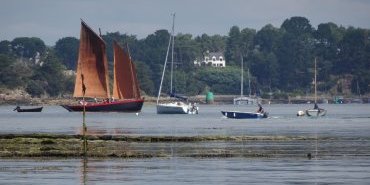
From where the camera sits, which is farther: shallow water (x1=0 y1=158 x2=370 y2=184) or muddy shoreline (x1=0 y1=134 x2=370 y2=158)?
muddy shoreline (x1=0 y1=134 x2=370 y2=158)

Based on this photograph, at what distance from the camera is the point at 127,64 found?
18562 cm

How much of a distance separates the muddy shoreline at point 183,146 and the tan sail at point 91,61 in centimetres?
8375

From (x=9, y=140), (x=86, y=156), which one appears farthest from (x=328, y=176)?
(x=9, y=140)

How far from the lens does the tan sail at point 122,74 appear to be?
185 metres

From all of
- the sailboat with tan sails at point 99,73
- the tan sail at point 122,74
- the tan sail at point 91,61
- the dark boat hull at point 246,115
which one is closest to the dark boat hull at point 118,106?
the sailboat with tan sails at point 99,73

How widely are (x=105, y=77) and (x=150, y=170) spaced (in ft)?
388

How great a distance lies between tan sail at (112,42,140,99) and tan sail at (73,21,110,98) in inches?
173

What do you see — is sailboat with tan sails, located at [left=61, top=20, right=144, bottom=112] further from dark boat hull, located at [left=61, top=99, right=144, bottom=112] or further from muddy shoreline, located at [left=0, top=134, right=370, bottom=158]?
muddy shoreline, located at [left=0, top=134, right=370, bottom=158]

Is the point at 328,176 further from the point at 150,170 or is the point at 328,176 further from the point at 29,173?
the point at 29,173

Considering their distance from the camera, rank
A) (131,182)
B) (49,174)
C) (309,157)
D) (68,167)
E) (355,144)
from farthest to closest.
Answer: (355,144), (309,157), (68,167), (49,174), (131,182)

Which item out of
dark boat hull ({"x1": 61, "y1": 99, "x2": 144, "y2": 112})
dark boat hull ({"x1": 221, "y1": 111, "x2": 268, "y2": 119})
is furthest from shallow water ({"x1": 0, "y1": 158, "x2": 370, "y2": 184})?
dark boat hull ({"x1": 61, "y1": 99, "x2": 144, "y2": 112})

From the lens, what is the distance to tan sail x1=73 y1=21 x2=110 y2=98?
17888 cm

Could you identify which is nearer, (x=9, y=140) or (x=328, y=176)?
(x=328, y=176)

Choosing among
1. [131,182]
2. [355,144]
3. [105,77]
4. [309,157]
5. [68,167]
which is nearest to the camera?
[131,182]
